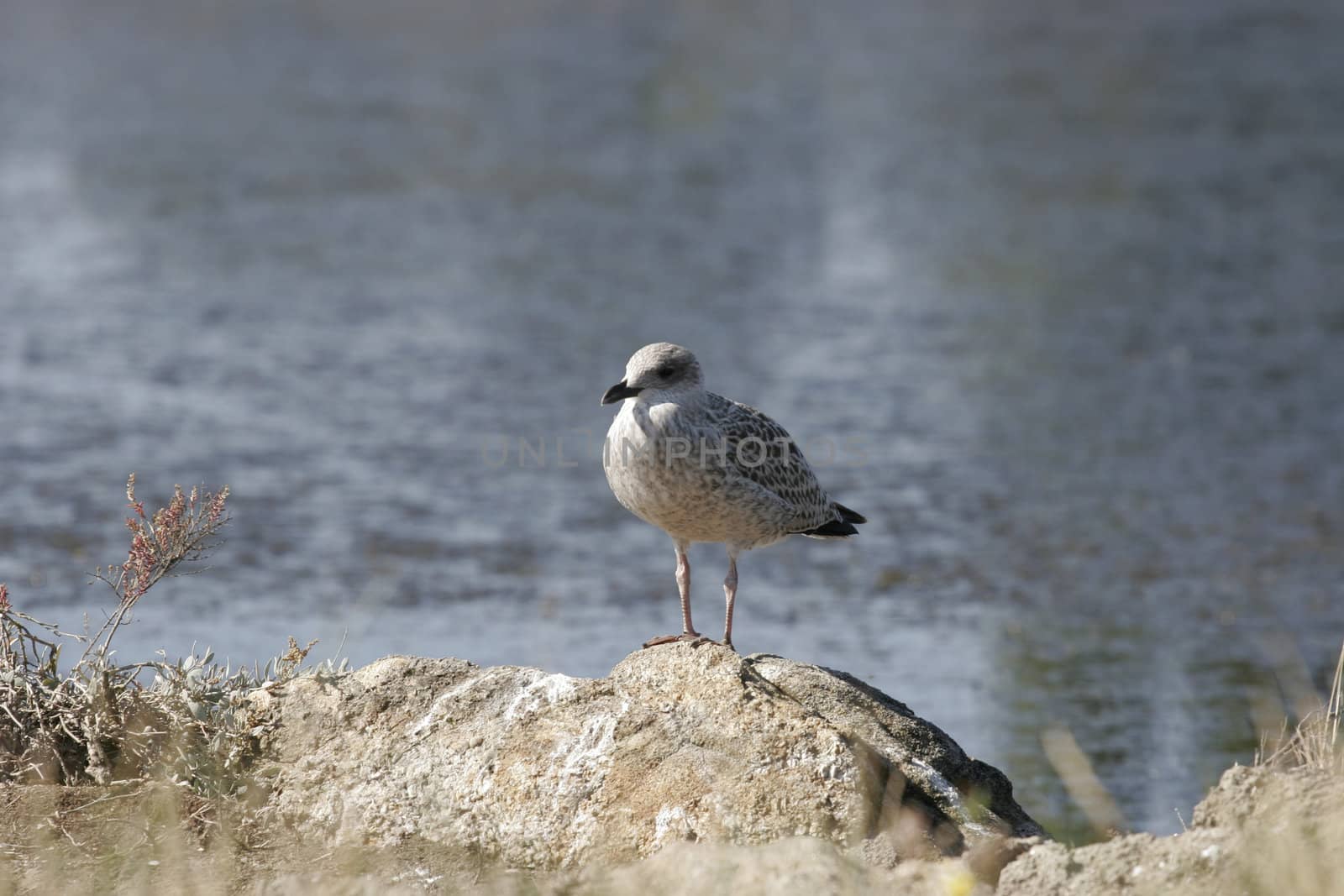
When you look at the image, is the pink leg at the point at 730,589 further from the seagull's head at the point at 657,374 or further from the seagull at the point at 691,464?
the seagull's head at the point at 657,374

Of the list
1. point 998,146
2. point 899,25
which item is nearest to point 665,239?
point 998,146

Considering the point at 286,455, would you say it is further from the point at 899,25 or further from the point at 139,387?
the point at 899,25

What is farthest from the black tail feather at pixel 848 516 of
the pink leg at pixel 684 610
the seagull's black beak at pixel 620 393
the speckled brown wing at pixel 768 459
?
the seagull's black beak at pixel 620 393

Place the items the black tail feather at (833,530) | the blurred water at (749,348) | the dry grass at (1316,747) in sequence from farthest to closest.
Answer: the blurred water at (749,348) → the black tail feather at (833,530) → the dry grass at (1316,747)

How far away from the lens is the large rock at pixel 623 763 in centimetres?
545

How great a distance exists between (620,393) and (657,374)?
160 millimetres

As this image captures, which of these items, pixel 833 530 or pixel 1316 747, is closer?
pixel 1316 747

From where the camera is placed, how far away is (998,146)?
23234 millimetres

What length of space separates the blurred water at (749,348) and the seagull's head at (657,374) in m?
3.21

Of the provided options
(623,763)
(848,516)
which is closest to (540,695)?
(623,763)

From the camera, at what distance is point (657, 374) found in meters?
6.22

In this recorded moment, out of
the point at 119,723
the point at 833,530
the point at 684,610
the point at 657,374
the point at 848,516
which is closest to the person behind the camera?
the point at 119,723

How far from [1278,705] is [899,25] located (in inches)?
1049

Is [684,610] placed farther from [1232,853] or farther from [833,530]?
[1232,853]
